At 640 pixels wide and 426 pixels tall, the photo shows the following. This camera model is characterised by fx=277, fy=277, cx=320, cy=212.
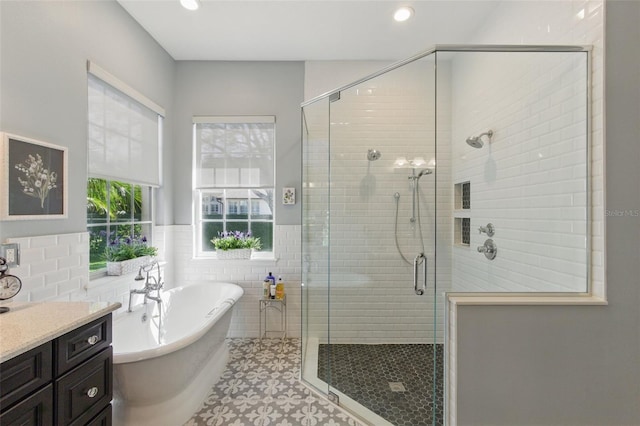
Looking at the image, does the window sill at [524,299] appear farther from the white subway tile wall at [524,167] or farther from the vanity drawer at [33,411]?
the vanity drawer at [33,411]

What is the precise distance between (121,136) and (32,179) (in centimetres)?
87

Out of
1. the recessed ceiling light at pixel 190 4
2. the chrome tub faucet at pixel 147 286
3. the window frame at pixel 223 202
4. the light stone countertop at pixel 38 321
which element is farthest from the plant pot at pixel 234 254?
the recessed ceiling light at pixel 190 4

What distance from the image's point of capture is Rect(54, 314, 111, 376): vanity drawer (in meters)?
1.06

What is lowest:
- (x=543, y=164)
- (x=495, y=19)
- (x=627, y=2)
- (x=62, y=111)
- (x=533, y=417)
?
(x=533, y=417)

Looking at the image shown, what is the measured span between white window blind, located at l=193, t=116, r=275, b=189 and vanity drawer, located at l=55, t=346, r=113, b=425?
76.1 inches

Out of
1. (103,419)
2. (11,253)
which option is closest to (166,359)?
(103,419)

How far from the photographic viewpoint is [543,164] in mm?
1640

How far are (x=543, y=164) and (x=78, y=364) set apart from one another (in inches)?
100

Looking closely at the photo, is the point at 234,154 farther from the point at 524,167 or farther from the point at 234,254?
the point at 524,167

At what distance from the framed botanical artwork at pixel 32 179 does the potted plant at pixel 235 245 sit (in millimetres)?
1329

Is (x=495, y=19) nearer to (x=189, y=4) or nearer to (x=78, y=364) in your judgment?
(x=189, y=4)

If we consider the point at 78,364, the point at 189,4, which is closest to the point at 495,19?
the point at 189,4

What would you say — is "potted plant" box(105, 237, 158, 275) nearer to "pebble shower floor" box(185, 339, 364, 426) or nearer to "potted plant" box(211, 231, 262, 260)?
"potted plant" box(211, 231, 262, 260)

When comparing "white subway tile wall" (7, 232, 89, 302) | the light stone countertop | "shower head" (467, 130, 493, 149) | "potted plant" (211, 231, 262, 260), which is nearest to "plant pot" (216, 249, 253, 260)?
"potted plant" (211, 231, 262, 260)
